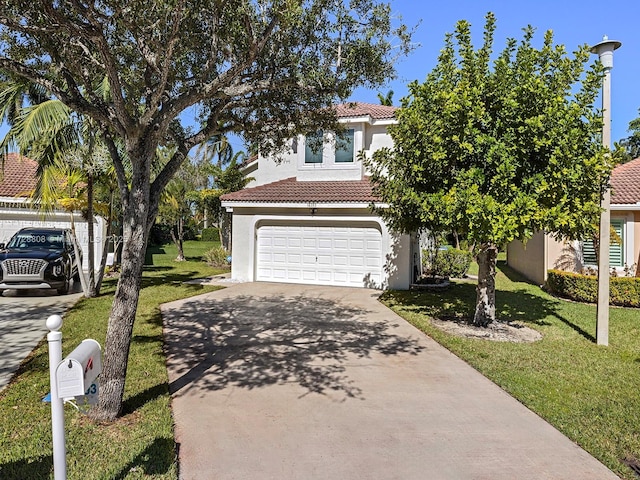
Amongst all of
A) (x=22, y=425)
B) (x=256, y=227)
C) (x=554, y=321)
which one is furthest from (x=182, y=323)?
(x=554, y=321)

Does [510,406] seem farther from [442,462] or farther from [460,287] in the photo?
[460,287]

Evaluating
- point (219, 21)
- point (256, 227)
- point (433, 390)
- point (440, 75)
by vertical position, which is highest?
point (440, 75)

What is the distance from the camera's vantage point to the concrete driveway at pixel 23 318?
7.07 meters

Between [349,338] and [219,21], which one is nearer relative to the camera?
[219,21]

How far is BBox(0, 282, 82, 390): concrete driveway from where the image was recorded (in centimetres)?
707

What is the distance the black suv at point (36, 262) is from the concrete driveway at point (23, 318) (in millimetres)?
447

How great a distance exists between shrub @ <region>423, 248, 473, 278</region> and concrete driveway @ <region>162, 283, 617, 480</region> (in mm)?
9988

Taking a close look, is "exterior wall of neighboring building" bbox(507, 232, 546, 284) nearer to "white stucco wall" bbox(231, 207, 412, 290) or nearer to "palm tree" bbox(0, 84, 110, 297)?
"white stucco wall" bbox(231, 207, 412, 290)

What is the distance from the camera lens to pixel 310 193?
16312mm

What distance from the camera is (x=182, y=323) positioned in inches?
383

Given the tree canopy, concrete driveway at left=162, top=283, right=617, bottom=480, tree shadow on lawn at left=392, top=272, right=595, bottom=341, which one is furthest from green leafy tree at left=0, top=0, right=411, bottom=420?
the tree canopy

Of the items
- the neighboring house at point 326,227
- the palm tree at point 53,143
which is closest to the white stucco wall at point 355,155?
the neighboring house at point 326,227

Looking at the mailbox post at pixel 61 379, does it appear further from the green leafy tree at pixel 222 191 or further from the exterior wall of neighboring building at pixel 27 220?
the green leafy tree at pixel 222 191

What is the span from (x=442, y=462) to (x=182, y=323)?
279 inches
